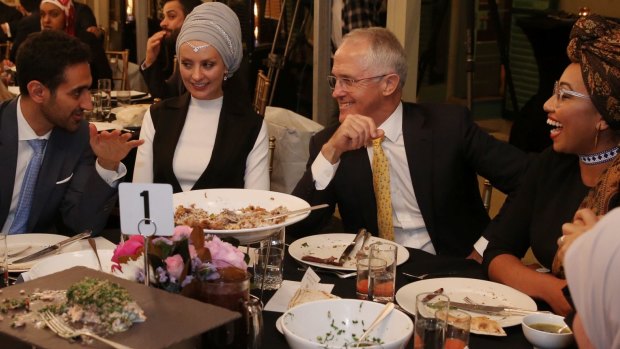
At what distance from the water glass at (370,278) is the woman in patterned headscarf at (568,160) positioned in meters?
0.46

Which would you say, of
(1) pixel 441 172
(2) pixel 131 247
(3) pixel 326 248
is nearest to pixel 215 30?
(1) pixel 441 172

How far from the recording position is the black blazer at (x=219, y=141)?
345cm

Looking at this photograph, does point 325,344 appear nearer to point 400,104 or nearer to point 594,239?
point 594,239

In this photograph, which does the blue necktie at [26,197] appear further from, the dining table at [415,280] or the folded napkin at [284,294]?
the folded napkin at [284,294]

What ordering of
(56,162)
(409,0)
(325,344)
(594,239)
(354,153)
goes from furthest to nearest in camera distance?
1. (409,0)
2. (354,153)
3. (56,162)
4. (325,344)
5. (594,239)

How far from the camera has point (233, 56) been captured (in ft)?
11.7

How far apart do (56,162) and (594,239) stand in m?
2.30

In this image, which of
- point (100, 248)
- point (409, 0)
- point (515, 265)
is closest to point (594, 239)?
point (515, 265)

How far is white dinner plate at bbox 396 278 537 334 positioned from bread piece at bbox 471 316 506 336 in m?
0.10

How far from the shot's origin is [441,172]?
3.24 meters

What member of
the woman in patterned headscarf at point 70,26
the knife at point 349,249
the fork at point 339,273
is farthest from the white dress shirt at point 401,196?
the woman in patterned headscarf at point 70,26

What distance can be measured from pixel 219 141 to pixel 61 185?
0.68 metres

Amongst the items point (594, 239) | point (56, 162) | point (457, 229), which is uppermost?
point (594, 239)

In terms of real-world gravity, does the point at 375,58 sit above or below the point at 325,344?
above
